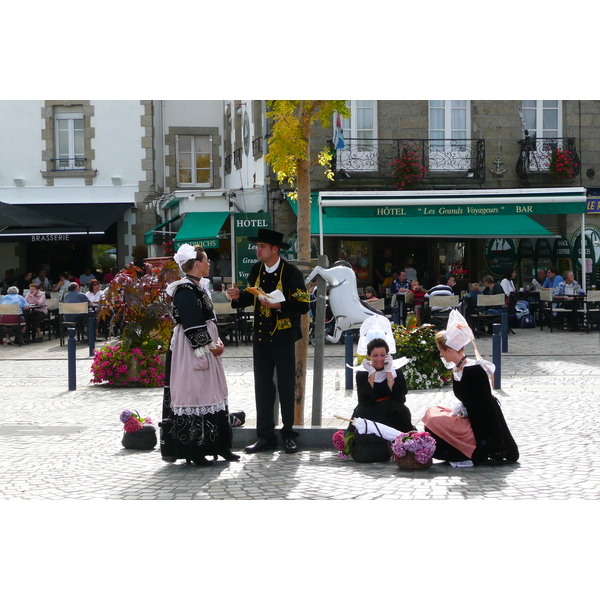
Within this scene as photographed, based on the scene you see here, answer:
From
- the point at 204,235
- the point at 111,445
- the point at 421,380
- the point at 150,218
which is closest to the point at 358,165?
the point at 204,235

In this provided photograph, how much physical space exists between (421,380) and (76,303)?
9332mm

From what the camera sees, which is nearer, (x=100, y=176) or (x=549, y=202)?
(x=549, y=202)

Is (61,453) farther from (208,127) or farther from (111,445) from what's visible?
(208,127)

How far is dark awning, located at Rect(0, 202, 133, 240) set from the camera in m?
19.2

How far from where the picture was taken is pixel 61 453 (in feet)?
24.5

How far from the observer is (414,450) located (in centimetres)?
646

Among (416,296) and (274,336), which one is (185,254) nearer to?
(274,336)

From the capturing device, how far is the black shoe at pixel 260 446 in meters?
7.30

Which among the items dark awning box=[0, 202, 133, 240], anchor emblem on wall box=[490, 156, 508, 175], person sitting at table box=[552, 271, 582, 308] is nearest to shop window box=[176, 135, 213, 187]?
dark awning box=[0, 202, 133, 240]

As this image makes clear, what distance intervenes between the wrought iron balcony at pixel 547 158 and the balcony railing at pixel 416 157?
110cm

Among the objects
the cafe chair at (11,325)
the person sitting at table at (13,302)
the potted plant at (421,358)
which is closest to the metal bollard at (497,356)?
the potted plant at (421,358)

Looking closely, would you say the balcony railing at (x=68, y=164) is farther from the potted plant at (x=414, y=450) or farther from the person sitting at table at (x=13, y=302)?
the potted plant at (x=414, y=450)

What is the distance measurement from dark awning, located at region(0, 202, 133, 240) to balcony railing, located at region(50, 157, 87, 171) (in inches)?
Result: 46.5

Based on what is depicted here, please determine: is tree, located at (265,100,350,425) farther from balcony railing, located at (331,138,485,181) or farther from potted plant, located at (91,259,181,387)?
balcony railing, located at (331,138,485,181)
